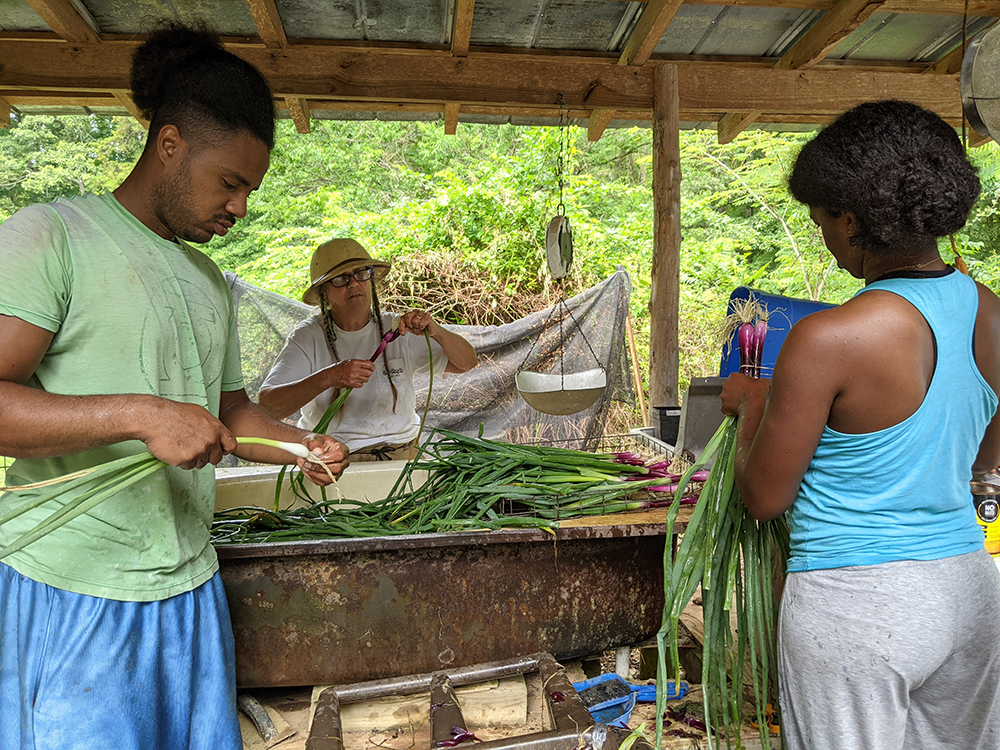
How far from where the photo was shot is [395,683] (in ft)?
6.57

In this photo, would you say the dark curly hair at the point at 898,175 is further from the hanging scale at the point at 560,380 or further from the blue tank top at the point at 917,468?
the hanging scale at the point at 560,380

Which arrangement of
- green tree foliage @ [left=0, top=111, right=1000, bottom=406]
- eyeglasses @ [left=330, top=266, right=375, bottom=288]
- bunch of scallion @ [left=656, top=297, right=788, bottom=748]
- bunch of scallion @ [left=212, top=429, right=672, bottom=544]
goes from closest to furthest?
bunch of scallion @ [left=656, top=297, right=788, bottom=748], bunch of scallion @ [left=212, top=429, right=672, bottom=544], eyeglasses @ [left=330, top=266, right=375, bottom=288], green tree foliage @ [left=0, top=111, right=1000, bottom=406]

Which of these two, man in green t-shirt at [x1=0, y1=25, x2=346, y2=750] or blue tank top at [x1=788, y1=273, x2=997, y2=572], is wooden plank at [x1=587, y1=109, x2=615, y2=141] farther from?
blue tank top at [x1=788, y1=273, x2=997, y2=572]

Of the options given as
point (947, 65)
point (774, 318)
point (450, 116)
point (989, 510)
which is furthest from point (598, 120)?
point (989, 510)

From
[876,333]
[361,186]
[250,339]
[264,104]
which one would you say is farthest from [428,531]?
[361,186]

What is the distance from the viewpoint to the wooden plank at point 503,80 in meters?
3.87

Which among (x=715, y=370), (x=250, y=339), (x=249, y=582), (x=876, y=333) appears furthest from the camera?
(x=715, y=370)

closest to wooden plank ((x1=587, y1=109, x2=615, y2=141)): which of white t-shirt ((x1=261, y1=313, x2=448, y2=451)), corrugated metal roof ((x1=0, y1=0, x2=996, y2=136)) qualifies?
corrugated metal roof ((x1=0, y1=0, x2=996, y2=136))

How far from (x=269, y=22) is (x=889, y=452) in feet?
11.4

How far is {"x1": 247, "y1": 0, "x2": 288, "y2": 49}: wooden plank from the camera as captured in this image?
11.2 feet

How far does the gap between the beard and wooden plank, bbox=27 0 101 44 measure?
99.2 inches

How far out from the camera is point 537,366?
19.5ft

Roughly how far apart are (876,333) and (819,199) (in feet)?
1.04

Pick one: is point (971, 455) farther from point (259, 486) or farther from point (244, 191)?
point (259, 486)
